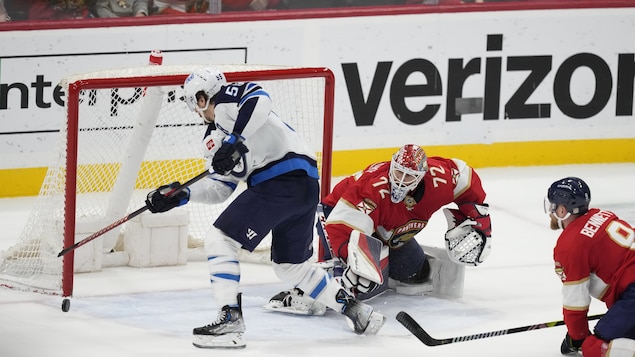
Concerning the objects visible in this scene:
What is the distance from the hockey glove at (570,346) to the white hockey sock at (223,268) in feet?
3.92

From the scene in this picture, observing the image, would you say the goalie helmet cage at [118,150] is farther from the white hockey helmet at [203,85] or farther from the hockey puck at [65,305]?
the white hockey helmet at [203,85]

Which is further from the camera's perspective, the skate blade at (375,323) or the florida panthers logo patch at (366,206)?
the florida panthers logo patch at (366,206)

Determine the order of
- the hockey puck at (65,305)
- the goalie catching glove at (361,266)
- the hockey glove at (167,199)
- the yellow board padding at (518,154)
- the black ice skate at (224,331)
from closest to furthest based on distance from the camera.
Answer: the black ice skate at (224,331), the hockey glove at (167,199), the goalie catching glove at (361,266), the hockey puck at (65,305), the yellow board padding at (518,154)

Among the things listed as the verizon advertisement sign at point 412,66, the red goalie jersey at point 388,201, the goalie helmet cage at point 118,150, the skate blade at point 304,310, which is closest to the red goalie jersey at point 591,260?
the red goalie jersey at point 388,201

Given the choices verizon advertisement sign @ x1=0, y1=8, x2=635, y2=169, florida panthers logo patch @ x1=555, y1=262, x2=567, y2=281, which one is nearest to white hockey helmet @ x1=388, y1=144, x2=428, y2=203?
florida panthers logo patch @ x1=555, y1=262, x2=567, y2=281

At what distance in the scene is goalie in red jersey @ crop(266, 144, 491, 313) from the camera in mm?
5434

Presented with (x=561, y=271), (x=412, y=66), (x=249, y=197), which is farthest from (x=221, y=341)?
(x=412, y=66)

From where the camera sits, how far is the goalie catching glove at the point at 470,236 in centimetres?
575

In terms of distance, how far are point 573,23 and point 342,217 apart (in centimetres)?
341

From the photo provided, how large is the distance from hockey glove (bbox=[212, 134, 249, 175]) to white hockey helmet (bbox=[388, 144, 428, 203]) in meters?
0.67

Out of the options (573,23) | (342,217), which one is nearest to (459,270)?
(342,217)

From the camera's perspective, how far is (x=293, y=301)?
18.4ft

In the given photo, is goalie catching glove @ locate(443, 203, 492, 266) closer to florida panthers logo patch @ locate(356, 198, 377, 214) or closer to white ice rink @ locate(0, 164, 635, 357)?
white ice rink @ locate(0, 164, 635, 357)

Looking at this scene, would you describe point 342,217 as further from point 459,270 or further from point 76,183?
point 76,183
